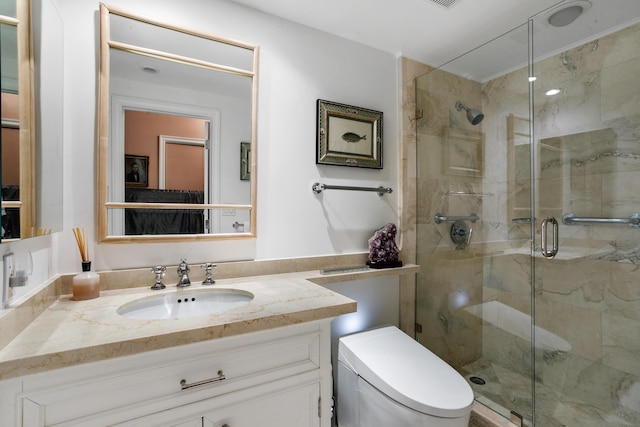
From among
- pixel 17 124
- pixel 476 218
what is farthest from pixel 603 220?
pixel 17 124

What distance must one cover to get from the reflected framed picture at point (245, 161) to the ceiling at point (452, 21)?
0.69 meters

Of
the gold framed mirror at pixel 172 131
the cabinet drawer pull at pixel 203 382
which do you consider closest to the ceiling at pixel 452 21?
the gold framed mirror at pixel 172 131

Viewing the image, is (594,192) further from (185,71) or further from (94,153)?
(94,153)

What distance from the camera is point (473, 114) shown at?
1949 millimetres

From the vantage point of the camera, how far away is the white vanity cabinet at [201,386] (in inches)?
29.1

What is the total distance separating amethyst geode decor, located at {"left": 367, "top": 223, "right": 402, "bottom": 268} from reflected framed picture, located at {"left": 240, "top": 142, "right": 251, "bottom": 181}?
790 mm

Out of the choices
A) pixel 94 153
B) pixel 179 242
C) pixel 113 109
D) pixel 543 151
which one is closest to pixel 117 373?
pixel 179 242

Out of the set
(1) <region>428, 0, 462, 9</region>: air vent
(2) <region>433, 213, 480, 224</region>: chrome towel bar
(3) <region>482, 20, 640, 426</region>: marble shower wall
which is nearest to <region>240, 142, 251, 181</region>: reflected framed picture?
(1) <region>428, 0, 462, 9</region>: air vent

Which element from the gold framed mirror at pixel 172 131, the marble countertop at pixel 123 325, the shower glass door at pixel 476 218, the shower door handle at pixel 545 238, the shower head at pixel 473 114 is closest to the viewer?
the marble countertop at pixel 123 325

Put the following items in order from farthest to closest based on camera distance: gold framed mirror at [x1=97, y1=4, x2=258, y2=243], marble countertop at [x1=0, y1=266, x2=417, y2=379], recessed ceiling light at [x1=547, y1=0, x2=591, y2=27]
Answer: recessed ceiling light at [x1=547, y1=0, x2=591, y2=27] → gold framed mirror at [x1=97, y1=4, x2=258, y2=243] → marble countertop at [x1=0, y1=266, x2=417, y2=379]

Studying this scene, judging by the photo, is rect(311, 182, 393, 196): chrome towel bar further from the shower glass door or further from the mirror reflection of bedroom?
the mirror reflection of bedroom

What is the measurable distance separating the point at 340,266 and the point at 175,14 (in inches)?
57.1

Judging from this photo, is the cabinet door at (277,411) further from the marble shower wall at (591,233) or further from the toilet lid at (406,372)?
the marble shower wall at (591,233)

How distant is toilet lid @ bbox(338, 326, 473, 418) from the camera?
1.12 m
